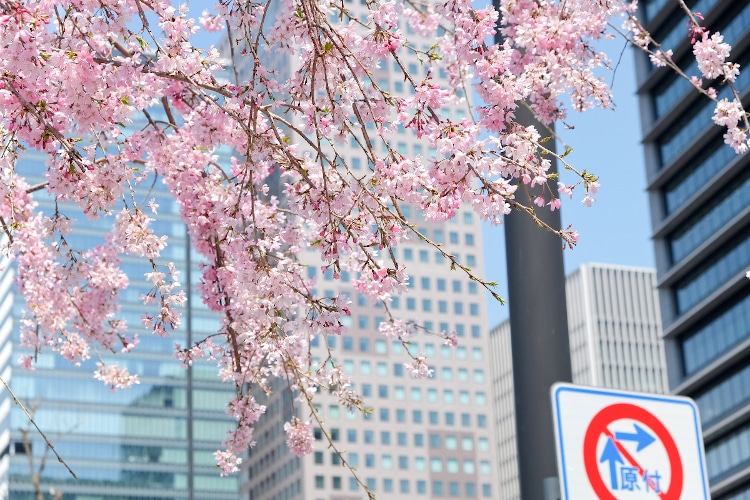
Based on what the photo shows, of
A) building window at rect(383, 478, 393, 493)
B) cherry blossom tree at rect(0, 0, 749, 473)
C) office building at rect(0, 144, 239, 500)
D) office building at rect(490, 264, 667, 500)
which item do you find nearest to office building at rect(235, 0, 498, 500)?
building window at rect(383, 478, 393, 493)

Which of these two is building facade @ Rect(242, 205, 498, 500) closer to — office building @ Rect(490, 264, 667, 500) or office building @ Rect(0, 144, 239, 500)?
office building @ Rect(0, 144, 239, 500)

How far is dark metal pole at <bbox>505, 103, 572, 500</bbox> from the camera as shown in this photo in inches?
159

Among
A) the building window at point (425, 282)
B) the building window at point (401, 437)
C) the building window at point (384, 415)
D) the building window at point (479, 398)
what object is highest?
the building window at point (425, 282)

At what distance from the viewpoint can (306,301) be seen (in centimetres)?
629

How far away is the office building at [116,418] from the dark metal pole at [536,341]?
103262mm

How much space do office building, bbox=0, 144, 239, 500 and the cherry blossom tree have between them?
99.6 meters

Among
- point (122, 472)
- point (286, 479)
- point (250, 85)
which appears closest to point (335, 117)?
point (250, 85)

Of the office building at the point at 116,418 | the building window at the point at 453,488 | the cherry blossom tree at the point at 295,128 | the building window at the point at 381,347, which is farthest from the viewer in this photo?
the building window at the point at 381,347

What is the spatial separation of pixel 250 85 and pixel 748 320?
69.0 metres

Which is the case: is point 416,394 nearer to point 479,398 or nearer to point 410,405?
point 410,405

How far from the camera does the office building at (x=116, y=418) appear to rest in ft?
359

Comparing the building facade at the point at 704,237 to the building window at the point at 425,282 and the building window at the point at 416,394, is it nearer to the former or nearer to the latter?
the building window at the point at 416,394

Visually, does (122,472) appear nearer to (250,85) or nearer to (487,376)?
(487,376)

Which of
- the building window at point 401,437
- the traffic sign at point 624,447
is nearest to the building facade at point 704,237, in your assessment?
the building window at point 401,437
